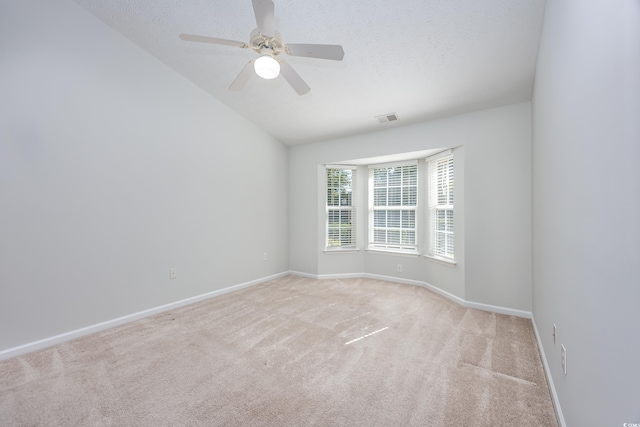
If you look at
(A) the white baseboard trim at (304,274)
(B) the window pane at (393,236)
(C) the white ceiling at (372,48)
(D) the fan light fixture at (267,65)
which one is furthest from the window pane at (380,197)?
(D) the fan light fixture at (267,65)

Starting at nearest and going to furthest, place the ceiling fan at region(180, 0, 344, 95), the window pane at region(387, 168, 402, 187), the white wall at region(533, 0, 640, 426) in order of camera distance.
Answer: the white wall at region(533, 0, 640, 426), the ceiling fan at region(180, 0, 344, 95), the window pane at region(387, 168, 402, 187)

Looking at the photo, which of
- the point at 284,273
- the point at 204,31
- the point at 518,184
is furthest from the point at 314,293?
the point at 204,31

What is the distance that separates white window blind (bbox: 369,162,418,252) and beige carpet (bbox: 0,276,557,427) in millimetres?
1599

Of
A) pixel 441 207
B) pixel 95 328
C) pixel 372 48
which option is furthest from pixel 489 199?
pixel 95 328

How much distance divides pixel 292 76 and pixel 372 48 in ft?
3.11

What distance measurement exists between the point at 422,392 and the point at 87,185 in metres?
3.54

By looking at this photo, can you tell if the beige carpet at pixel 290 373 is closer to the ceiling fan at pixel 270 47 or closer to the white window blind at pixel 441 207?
the white window blind at pixel 441 207

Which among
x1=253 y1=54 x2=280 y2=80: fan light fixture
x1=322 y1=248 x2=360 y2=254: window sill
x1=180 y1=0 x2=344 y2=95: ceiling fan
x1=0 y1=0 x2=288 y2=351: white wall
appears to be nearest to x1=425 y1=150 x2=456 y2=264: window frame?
x1=322 y1=248 x2=360 y2=254: window sill

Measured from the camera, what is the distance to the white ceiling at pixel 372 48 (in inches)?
87.0

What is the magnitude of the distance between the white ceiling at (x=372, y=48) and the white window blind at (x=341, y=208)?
56.4 inches

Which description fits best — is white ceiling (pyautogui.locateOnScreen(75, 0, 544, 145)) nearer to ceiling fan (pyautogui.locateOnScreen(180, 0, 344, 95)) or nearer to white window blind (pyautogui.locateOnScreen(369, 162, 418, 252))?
ceiling fan (pyautogui.locateOnScreen(180, 0, 344, 95))

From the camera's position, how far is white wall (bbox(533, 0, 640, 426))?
750mm

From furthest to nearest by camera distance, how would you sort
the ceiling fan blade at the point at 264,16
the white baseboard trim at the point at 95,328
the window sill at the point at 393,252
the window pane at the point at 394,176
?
the window pane at the point at 394,176, the window sill at the point at 393,252, the white baseboard trim at the point at 95,328, the ceiling fan blade at the point at 264,16

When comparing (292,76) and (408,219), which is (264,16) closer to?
(292,76)
